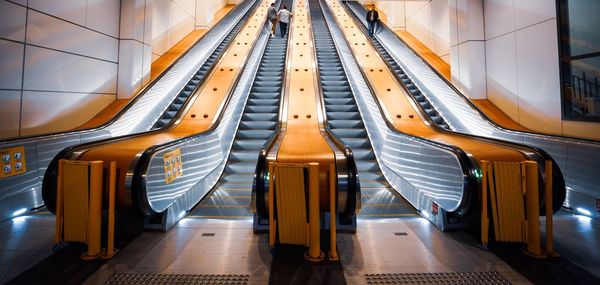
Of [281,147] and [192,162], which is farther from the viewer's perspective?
[192,162]

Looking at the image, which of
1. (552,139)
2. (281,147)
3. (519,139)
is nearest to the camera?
(281,147)

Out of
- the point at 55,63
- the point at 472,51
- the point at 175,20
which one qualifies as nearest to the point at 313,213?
the point at 55,63

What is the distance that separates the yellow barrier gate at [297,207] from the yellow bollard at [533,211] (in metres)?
1.89

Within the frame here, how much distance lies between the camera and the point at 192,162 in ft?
15.2

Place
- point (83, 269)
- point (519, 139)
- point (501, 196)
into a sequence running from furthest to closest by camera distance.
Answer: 1. point (519, 139)
2. point (501, 196)
3. point (83, 269)

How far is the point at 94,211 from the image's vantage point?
2.85 meters

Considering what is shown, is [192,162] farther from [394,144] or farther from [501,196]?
[501,196]

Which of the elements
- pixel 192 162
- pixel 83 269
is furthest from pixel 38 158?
pixel 83 269

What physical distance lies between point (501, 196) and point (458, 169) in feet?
1.53

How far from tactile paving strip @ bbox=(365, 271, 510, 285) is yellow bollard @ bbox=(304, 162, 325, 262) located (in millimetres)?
512

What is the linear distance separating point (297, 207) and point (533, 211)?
Answer: 2.32 metres

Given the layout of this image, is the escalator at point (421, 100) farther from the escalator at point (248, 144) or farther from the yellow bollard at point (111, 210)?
the yellow bollard at point (111, 210)

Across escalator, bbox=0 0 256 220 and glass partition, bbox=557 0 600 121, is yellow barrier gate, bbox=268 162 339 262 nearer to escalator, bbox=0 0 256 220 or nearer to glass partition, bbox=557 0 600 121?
escalator, bbox=0 0 256 220

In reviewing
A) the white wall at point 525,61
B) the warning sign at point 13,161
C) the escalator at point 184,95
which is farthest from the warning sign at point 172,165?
the white wall at point 525,61
